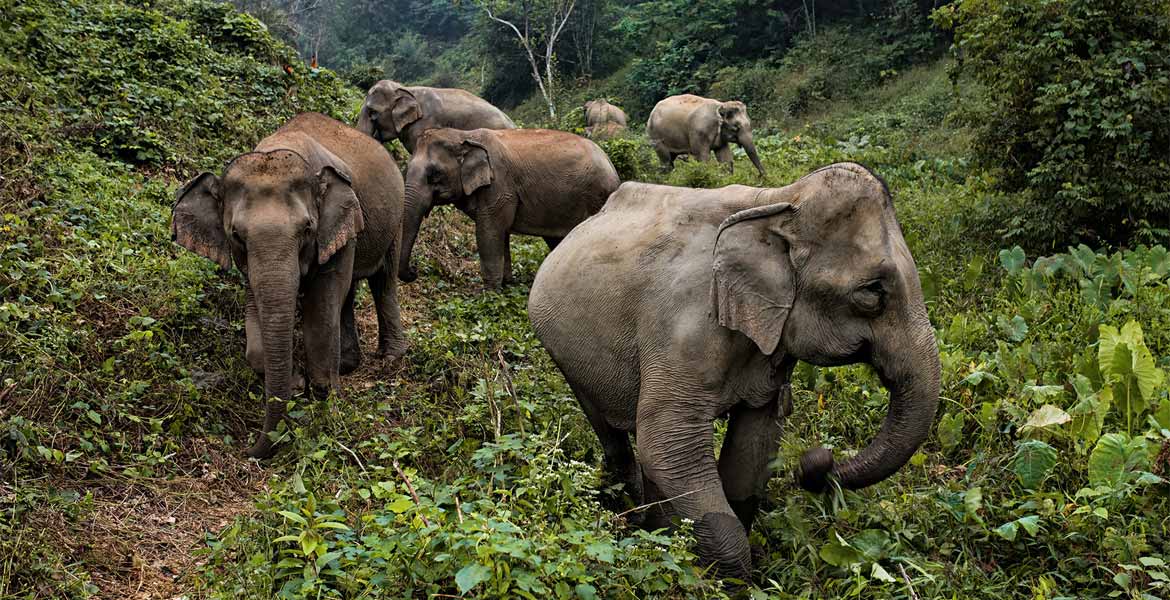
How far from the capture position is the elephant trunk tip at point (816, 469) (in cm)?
455

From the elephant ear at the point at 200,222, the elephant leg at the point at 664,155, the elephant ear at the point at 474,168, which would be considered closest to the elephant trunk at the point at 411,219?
the elephant ear at the point at 474,168

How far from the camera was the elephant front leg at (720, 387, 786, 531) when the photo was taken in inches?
185

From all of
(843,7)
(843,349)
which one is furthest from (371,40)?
(843,349)

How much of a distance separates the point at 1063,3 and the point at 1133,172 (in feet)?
5.57

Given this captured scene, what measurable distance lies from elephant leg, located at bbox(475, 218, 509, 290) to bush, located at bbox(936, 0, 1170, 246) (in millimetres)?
4725

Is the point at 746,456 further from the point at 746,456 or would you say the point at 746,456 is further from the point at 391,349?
the point at 391,349

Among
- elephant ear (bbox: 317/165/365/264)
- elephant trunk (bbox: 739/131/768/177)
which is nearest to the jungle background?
elephant ear (bbox: 317/165/365/264)

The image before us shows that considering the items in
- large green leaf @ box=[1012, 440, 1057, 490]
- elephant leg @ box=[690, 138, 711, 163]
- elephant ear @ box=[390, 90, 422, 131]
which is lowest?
elephant leg @ box=[690, 138, 711, 163]

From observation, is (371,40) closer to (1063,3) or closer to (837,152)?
(837,152)

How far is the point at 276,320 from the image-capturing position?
20.0 ft

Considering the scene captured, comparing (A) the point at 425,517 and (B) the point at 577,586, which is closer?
(B) the point at 577,586

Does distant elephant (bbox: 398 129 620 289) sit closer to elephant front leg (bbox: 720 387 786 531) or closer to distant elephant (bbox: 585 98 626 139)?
elephant front leg (bbox: 720 387 786 531)

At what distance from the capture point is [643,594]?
395 centimetres

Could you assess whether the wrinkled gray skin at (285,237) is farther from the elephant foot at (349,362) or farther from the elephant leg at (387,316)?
the elephant leg at (387,316)
